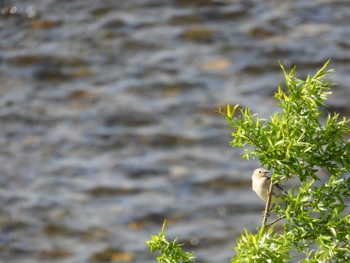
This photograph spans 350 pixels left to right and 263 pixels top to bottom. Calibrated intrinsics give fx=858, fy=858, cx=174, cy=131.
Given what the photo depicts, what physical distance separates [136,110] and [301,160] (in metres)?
11.4

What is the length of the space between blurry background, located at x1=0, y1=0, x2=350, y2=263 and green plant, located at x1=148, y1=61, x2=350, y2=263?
348 inches

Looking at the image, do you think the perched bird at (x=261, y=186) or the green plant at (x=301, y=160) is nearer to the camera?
the green plant at (x=301, y=160)

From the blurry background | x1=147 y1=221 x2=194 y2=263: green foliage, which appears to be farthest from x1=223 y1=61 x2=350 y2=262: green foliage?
the blurry background

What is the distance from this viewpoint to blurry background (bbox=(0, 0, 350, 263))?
42.3ft

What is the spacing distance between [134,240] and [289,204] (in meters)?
9.30

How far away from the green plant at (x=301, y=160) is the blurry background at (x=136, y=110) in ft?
29.0

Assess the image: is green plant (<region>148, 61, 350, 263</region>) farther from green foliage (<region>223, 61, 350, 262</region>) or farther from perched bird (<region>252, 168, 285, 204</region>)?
perched bird (<region>252, 168, 285, 204</region>)

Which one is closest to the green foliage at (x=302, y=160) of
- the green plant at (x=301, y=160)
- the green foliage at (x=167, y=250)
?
the green plant at (x=301, y=160)

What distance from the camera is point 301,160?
3365mm

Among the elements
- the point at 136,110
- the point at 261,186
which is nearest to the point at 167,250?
the point at 261,186

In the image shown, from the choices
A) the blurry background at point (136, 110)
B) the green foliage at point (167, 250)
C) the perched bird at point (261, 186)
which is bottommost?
the green foliage at point (167, 250)

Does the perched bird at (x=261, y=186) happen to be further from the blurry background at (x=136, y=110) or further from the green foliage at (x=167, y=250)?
the blurry background at (x=136, y=110)

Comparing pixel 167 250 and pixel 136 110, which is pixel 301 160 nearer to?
pixel 167 250

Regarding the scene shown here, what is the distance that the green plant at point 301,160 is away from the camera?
3.29 m
